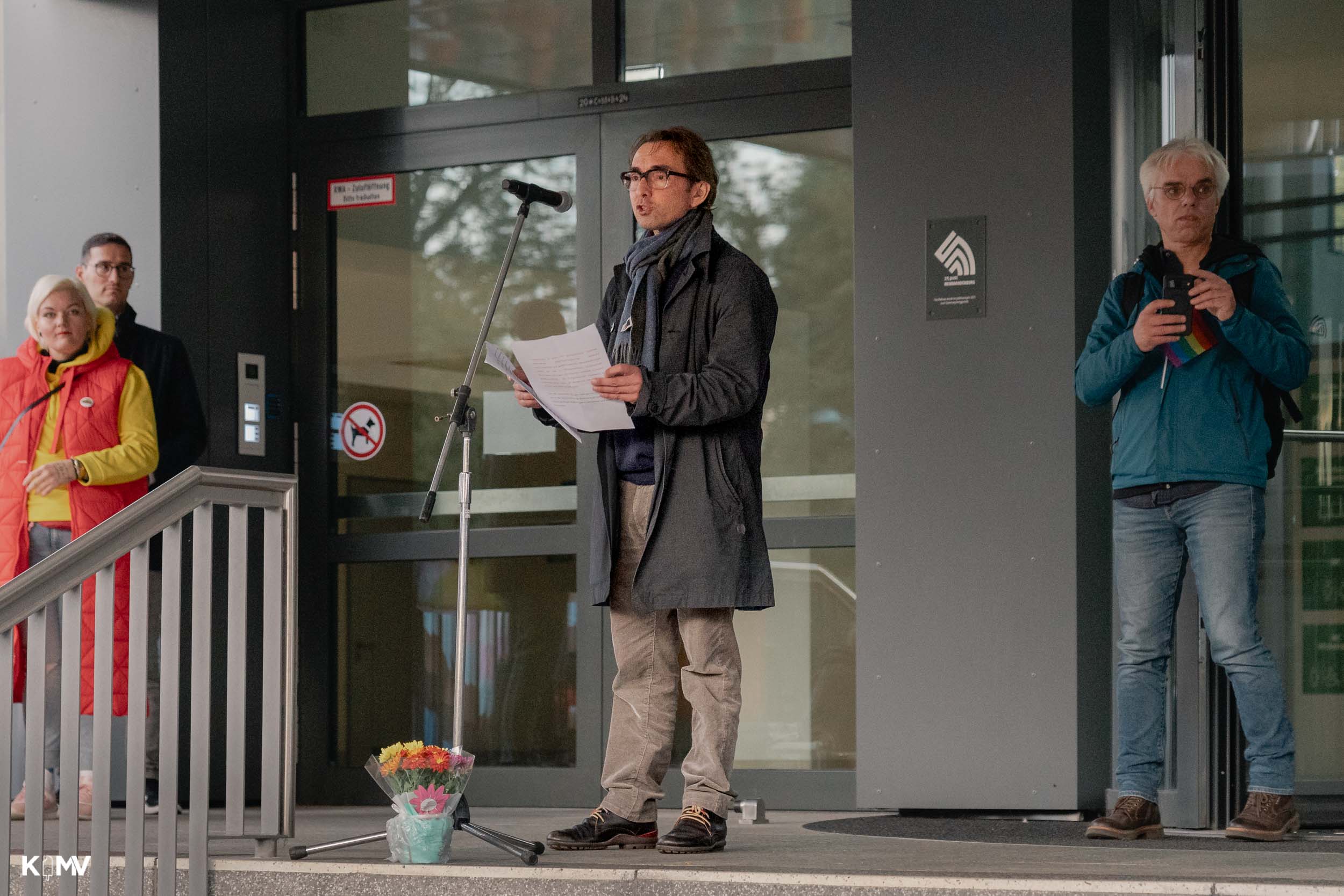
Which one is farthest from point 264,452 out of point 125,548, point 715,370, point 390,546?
point 715,370

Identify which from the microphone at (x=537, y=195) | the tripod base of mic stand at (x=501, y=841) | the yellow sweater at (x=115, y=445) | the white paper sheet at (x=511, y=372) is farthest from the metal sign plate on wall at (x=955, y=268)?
the yellow sweater at (x=115, y=445)

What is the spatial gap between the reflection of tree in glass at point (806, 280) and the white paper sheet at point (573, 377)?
1.86 m

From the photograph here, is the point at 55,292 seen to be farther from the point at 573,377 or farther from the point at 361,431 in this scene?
the point at 573,377

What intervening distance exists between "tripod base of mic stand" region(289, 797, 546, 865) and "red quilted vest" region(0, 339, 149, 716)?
150cm

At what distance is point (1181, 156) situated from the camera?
12.8 ft

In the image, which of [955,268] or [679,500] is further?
[955,268]

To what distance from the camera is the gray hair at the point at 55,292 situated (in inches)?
191

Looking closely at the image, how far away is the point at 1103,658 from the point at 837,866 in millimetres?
1539

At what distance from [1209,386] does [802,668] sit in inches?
72.3

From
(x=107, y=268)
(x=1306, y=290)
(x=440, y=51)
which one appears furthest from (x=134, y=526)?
(x=1306, y=290)

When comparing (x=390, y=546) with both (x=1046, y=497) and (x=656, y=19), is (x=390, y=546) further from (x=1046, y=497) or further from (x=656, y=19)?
(x=1046, y=497)

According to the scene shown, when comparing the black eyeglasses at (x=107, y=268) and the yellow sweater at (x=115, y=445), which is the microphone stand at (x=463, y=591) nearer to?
the yellow sweater at (x=115, y=445)

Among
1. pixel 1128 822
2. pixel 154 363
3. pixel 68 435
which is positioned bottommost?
pixel 1128 822

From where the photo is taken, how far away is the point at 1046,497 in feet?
14.7
